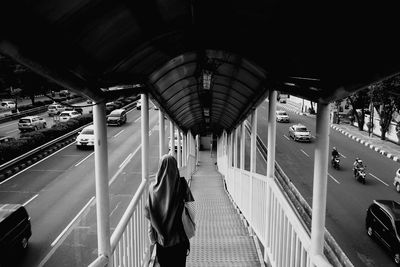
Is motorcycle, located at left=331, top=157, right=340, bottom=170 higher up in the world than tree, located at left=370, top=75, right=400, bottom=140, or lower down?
lower down

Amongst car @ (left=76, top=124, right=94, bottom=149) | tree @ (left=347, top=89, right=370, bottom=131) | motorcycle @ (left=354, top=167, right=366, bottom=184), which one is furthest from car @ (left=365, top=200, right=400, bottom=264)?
car @ (left=76, top=124, right=94, bottom=149)

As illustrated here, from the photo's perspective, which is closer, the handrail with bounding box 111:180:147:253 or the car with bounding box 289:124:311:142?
the handrail with bounding box 111:180:147:253

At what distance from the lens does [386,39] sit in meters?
2.15

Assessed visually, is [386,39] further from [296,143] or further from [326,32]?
[296,143]

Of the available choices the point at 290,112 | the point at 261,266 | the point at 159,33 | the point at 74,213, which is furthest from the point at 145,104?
the point at 290,112

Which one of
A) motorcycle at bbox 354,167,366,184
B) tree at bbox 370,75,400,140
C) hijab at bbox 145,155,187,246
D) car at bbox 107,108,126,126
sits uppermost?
tree at bbox 370,75,400,140

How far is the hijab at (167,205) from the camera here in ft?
11.9

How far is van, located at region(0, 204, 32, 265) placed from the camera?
379 inches

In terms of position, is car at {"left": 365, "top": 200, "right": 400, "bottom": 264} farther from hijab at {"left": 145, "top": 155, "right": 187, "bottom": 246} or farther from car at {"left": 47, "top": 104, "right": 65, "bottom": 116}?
car at {"left": 47, "top": 104, "right": 65, "bottom": 116}

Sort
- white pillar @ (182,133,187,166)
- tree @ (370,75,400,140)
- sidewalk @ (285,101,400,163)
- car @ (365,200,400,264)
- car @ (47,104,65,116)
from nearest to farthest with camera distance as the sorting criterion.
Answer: car @ (365,200,400,264), white pillar @ (182,133,187,166), tree @ (370,75,400,140), sidewalk @ (285,101,400,163), car @ (47,104,65,116)

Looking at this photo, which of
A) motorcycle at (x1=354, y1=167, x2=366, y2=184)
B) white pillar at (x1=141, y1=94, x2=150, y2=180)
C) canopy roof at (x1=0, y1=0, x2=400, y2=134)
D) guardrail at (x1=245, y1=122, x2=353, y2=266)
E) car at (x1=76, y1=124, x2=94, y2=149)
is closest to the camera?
canopy roof at (x1=0, y1=0, x2=400, y2=134)

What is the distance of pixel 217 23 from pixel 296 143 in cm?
2699

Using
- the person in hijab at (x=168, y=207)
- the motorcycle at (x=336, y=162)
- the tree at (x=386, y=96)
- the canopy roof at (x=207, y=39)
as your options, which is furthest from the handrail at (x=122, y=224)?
the motorcycle at (x=336, y=162)

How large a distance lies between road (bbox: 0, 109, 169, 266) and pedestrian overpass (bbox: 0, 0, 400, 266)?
22.1 ft
